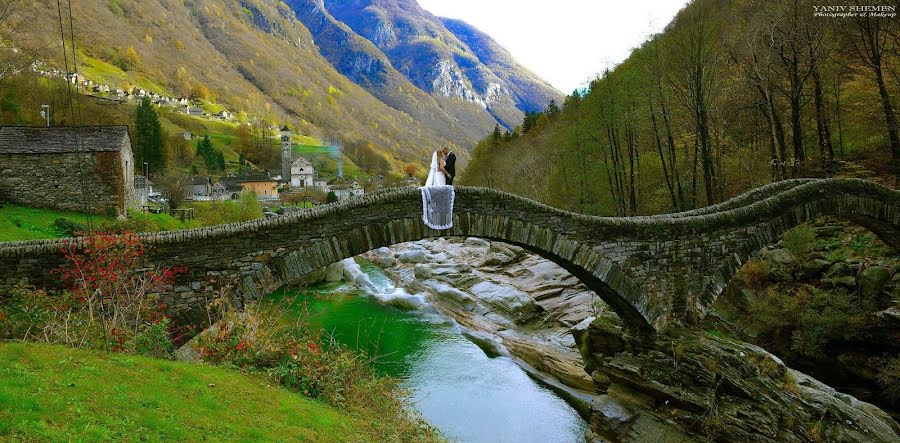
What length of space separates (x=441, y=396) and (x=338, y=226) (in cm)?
817

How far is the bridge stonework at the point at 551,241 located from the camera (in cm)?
947

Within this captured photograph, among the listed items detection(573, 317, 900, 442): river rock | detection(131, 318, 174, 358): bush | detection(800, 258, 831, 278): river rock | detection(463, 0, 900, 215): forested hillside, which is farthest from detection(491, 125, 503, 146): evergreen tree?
detection(131, 318, 174, 358): bush

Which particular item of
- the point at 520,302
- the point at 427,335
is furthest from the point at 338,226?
the point at 520,302

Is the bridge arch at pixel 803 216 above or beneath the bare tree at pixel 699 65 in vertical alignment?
beneath

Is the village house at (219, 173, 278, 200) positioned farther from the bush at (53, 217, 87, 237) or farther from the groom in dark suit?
the groom in dark suit

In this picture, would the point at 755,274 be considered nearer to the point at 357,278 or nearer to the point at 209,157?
the point at 357,278

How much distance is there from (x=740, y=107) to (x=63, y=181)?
33.3m

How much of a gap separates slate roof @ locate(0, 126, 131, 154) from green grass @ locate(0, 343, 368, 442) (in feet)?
59.4

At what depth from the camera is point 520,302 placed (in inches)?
928

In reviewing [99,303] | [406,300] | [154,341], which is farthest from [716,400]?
[406,300]

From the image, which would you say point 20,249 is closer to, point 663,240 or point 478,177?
point 663,240

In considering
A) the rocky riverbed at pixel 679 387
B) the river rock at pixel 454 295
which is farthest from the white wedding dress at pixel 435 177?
the river rock at pixel 454 295

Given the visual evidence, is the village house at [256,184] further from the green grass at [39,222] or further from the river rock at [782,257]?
the river rock at [782,257]

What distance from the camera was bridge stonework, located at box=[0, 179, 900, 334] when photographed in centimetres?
947
